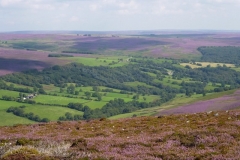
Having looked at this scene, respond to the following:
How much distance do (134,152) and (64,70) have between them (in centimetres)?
17233

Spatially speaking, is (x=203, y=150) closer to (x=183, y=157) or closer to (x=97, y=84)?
(x=183, y=157)

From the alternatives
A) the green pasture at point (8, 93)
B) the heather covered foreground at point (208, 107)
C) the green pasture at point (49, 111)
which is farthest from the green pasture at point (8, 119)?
the heather covered foreground at point (208, 107)

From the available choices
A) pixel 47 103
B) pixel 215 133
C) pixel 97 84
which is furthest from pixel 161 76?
pixel 215 133

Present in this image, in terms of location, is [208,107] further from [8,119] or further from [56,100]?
[56,100]

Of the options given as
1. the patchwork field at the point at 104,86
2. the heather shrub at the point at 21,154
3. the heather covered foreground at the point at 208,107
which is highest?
the heather shrub at the point at 21,154

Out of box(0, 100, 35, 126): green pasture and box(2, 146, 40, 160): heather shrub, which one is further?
box(0, 100, 35, 126): green pasture

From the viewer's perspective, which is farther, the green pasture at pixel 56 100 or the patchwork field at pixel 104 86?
the green pasture at pixel 56 100

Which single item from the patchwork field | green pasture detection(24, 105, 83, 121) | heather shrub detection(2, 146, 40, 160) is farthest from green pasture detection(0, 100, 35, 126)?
heather shrub detection(2, 146, 40, 160)

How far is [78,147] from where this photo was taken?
19.6 metres

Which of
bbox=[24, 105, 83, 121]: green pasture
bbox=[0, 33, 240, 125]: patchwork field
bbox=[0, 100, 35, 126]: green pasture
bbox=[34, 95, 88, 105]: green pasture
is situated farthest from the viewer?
bbox=[34, 95, 88, 105]: green pasture

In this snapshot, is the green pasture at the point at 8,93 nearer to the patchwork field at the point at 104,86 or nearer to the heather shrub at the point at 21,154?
the patchwork field at the point at 104,86

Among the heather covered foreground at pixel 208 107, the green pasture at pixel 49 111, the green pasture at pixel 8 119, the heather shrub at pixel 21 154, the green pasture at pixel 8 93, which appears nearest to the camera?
the heather shrub at pixel 21 154

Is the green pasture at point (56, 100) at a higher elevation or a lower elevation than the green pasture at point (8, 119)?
lower

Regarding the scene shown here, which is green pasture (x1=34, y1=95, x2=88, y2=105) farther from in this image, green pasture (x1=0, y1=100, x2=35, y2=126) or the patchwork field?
green pasture (x1=0, y1=100, x2=35, y2=126)
